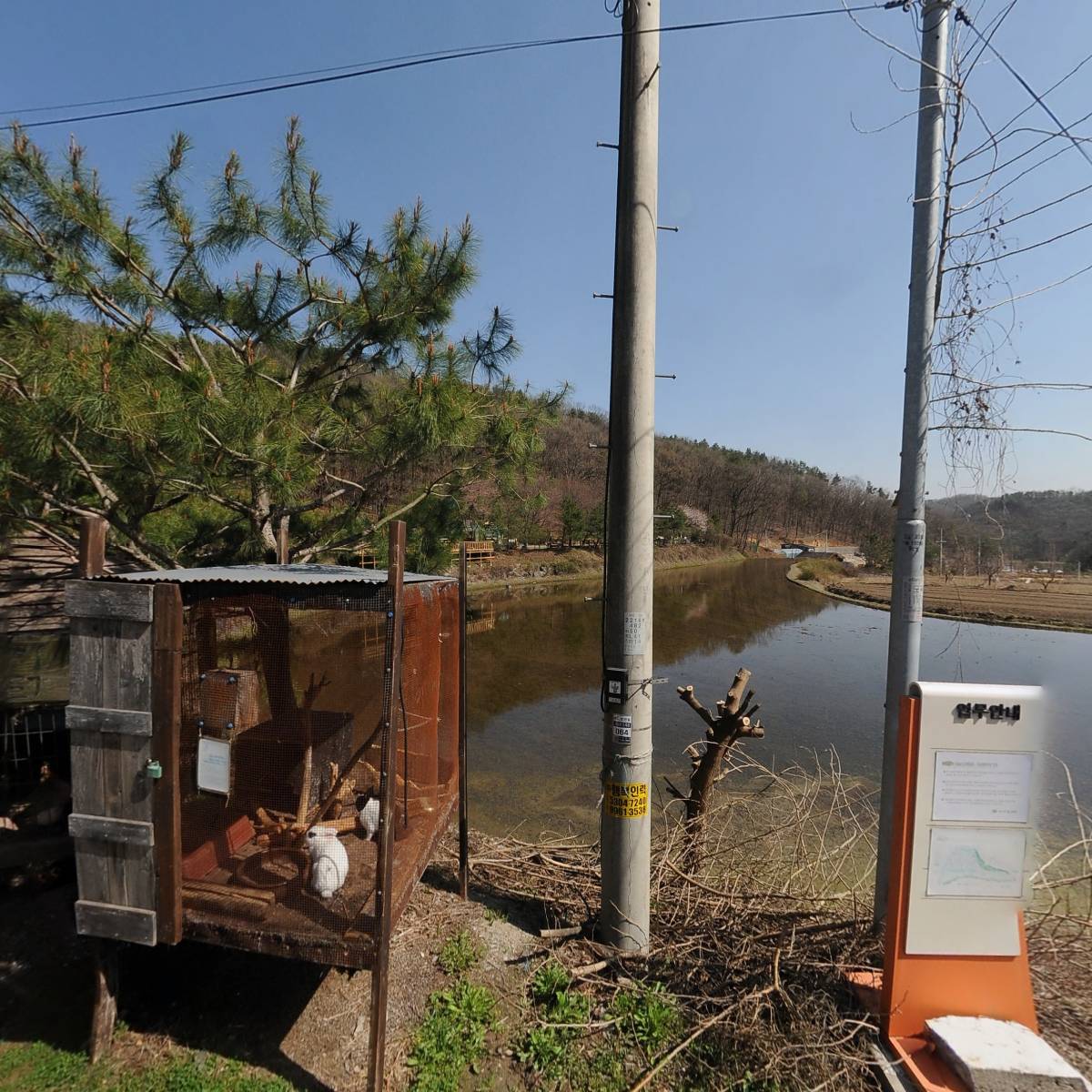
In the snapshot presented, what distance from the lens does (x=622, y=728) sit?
3090 mm

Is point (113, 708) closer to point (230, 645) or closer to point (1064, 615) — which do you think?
point (230, 645)

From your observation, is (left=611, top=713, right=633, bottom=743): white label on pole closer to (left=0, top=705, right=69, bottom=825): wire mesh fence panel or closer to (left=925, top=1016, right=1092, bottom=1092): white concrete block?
(left=925, top=1016, right=1092, bottom=1092): white concrete block

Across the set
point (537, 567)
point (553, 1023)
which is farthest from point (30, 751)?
point (537, 567)

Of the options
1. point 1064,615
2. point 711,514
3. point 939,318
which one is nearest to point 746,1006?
point 939,318

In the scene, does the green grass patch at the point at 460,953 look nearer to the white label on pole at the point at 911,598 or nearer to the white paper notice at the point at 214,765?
the white paper notice at the point at 214,765

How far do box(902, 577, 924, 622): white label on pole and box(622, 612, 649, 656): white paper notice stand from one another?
1.26 metres

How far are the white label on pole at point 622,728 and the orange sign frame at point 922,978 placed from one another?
121 cm

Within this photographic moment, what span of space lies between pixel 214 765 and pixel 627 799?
6.45ft

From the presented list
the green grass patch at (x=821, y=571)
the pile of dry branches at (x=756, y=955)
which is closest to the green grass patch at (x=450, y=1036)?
the pile of dry branches at (x=756, y=955)

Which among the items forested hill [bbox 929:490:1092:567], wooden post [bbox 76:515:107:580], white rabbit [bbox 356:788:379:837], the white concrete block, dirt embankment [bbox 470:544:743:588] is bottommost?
dirt embankment [bbox 470:544:743:588]

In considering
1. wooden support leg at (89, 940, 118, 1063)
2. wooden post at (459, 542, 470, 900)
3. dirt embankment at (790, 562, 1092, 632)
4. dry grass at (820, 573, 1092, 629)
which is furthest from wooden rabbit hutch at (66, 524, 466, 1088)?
dry grass at (820, 573, 1092, 629)

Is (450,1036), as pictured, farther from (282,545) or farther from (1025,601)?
(1025,601)

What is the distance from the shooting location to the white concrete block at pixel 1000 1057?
204 cm

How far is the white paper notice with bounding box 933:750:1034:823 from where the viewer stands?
2.40 meters
